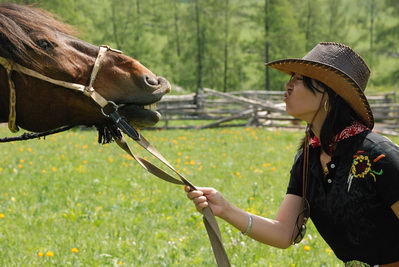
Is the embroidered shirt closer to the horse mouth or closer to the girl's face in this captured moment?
the girl's face

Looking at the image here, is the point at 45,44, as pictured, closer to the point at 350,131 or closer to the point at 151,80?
the point at 151,80

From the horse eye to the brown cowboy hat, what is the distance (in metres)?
1.15

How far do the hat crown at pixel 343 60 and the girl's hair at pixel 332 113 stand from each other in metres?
0.11

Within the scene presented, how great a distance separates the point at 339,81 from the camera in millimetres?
2188

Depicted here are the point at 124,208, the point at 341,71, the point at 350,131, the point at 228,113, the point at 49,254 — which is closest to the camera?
the point at 341,71

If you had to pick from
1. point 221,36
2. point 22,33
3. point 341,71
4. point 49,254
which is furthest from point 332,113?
point 221,36

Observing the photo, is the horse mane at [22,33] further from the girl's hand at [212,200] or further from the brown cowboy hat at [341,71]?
the brown cowboy hat at [341,71]

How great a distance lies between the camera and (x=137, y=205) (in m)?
5.48

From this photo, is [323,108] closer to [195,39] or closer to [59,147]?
[59,147]

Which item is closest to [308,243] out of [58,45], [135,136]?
[135,136]

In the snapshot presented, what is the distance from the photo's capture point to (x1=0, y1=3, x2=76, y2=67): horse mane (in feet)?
7.16

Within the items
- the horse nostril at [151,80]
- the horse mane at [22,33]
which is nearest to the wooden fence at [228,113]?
the horse nostril at [151,80]

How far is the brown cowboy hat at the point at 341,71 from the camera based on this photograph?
85.6 inches

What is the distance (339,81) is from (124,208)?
3.69m
